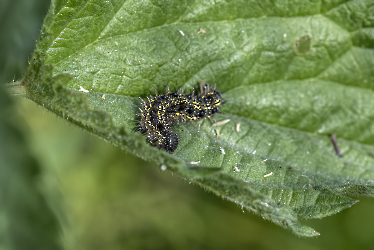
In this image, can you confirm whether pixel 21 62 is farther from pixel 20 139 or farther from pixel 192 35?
pixel 192 35

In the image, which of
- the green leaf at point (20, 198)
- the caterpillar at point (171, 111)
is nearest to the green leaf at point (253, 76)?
the caterpillar at point (171, 111)

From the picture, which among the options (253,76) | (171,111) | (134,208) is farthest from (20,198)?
(253,76)

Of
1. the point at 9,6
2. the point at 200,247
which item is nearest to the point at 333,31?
the point at 200,247

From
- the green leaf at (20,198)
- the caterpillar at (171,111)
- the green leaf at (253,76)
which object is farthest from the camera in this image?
the green leaf at (20,198)

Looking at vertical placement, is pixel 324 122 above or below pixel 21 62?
below

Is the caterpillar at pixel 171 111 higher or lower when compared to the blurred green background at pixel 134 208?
higher

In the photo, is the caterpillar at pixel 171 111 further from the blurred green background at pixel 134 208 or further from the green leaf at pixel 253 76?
the blurred green background at pixel 134 208
